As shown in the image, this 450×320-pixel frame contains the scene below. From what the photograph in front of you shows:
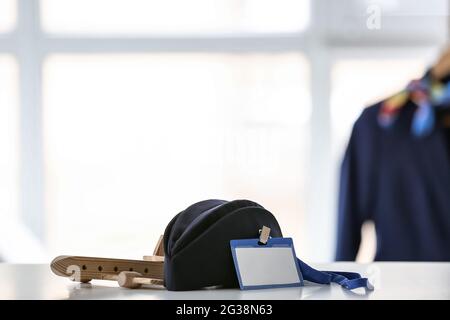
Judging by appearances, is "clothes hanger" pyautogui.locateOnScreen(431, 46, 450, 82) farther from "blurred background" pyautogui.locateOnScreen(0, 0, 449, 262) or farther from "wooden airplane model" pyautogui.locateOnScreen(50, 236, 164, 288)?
"wooden airplane model" pyautogui.locateOnScreen(50, 236, 164, 288)

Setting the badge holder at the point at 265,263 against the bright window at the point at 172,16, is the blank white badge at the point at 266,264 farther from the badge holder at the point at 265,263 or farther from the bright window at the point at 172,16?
the bright window at the point at 172,16

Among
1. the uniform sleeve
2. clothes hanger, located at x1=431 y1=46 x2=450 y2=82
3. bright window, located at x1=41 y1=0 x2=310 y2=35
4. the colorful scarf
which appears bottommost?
the uniform sleeve

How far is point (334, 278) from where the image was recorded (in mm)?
1181

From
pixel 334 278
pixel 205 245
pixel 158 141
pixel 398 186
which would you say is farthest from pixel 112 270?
pixel 158 141

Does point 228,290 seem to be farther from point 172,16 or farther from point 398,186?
point 172,16

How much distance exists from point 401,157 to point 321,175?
43.4 inches

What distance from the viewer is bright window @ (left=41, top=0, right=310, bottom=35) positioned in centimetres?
445

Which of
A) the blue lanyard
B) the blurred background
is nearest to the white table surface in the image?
the blue lanyard

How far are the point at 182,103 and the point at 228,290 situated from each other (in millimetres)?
3513

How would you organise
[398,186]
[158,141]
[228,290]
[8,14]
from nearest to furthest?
[228,290]
[398,186]
[8,14]
[158,141]

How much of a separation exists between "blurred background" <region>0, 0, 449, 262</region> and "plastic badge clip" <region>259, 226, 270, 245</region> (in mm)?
3242

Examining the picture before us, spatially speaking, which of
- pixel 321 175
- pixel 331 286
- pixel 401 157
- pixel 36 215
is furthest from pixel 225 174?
pixel 331 286

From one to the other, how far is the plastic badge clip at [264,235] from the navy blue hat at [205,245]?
13 millimetres
